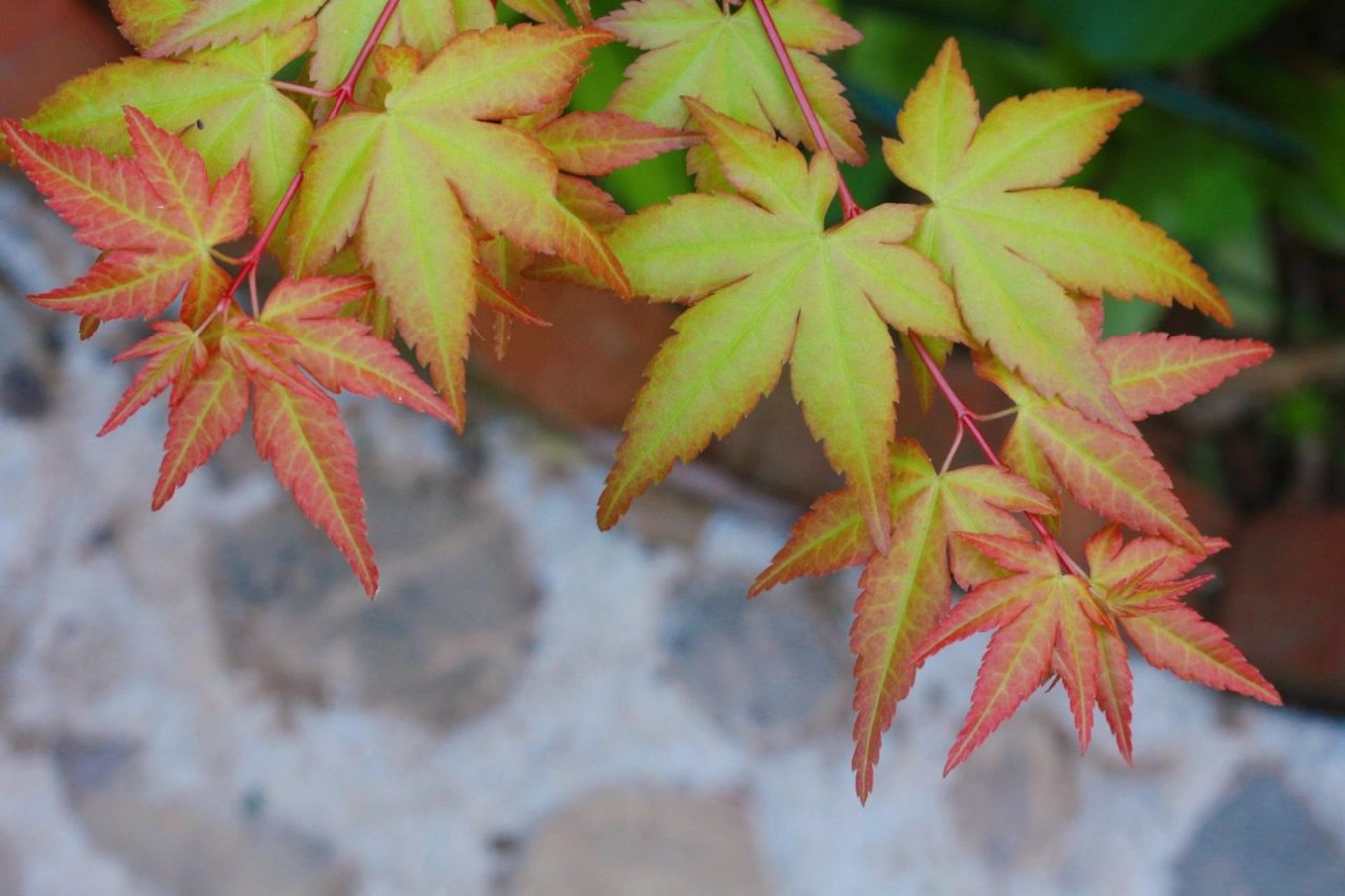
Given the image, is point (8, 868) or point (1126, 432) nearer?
point (1126, 432)

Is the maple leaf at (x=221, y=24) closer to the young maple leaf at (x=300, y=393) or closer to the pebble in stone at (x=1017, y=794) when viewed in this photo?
the young maple leaf at (x=300, y=393)

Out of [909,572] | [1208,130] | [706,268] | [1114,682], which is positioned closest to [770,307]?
[706,268]

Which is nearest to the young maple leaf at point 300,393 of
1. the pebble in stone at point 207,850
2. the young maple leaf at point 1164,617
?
the young maple leaf at point 1164,617

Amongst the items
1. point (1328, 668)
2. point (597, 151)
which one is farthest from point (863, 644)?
point (1328, 668)

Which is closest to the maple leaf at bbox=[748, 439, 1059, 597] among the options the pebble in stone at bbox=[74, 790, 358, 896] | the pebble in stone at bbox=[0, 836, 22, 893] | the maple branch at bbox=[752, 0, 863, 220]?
the maple branch at bbox=[752, 0, 863, 220]

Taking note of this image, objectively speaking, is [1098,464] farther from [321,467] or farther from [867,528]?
[321,467]

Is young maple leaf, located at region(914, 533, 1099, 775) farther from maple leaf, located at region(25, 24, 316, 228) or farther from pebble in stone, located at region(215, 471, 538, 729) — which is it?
pebble in stone, located at region(215, 471, 538, 729)
